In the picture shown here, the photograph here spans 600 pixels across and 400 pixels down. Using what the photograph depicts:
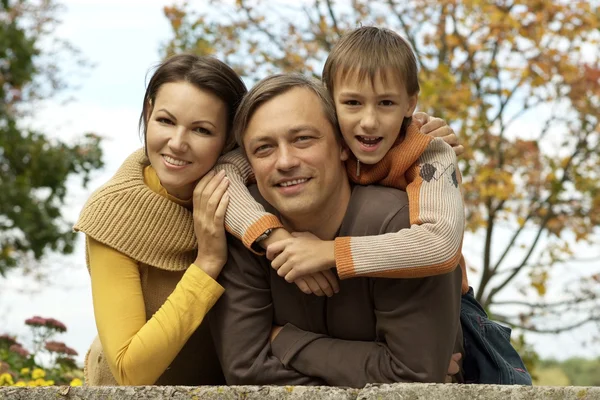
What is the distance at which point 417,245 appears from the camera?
2.54m

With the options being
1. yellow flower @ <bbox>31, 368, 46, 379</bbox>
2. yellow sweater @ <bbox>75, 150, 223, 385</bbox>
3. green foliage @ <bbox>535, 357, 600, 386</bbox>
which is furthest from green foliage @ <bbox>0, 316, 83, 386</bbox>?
green foliage @ <bbox>535, 357, 600, 386</bbox>

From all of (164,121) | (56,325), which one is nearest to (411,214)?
(164,121)

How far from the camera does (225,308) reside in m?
2.94

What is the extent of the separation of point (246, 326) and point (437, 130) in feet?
3.67

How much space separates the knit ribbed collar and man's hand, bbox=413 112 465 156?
3.34 ft

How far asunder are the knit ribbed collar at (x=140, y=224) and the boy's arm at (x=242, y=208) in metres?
0.28

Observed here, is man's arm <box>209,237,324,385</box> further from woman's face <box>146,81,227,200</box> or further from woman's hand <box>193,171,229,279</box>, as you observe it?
woman's face <box>146,81,227,200</box>

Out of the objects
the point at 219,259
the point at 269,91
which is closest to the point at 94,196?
the point at 219,259

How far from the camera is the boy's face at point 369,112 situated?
287 cm

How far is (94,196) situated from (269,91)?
Result: 2.80ft

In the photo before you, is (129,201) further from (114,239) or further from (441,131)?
(441,131)

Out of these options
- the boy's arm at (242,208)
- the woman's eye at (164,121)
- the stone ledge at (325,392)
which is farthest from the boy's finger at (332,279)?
the woman's eye at (164,121)

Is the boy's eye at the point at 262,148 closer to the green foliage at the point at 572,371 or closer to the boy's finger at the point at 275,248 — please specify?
the boy's finger at the point at 275,248

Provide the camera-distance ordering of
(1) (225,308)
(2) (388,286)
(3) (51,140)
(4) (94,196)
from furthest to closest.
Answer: (3) (51,140), (4) (94,196), (1) (225,308), (2) (388,286)
